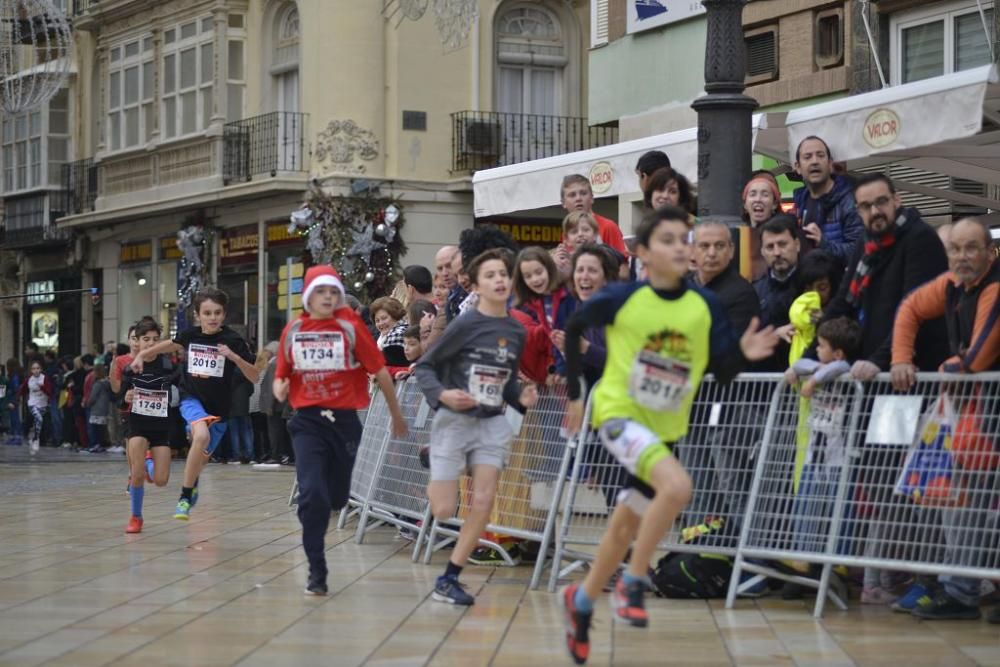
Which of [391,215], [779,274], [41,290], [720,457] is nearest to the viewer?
[720,457]

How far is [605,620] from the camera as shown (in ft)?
30.5

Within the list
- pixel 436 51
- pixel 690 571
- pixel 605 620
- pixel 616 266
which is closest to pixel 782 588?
pixel 690 571

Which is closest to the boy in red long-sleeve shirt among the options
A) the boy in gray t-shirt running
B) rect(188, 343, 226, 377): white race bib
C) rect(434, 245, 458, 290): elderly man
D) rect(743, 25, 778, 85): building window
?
the boy in gray t-shirt running

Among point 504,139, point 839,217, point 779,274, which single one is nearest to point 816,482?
point 779,274

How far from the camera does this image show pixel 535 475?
10.9 metres

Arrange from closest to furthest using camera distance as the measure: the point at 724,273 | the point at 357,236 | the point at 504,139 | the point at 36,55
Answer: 1. the point at 724,273
2. the point at 357,236
3. the point at 504,139
4. the point at 36,55

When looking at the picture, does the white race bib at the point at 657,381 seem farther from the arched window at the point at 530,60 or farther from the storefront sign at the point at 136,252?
the storefront sign at the point at 136,252

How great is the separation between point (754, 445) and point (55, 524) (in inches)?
298

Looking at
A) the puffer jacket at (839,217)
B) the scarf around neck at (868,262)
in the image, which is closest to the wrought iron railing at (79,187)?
the puffer jacket at (839,217)

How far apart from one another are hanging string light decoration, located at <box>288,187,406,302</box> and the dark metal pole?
22450mm

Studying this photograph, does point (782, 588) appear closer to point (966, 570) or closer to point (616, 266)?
point (966, 570)

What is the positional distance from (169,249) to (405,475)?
2797 cm

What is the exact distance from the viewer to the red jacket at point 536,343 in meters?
11.2

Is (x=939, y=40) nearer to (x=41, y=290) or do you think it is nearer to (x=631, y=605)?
(x=631, y=605)
